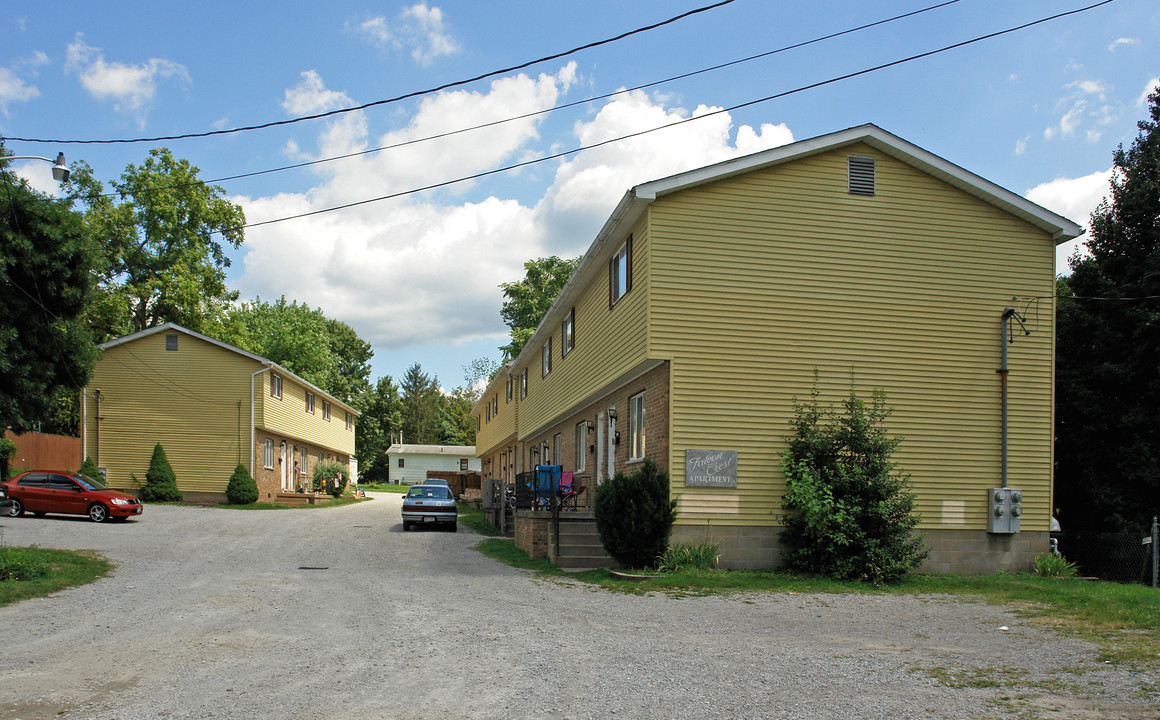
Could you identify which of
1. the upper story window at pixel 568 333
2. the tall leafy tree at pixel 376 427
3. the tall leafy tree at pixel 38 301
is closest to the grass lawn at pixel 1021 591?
the upper story window at pixel 568 333

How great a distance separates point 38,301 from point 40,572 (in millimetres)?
13342

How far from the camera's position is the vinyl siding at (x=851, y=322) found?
15.2 m

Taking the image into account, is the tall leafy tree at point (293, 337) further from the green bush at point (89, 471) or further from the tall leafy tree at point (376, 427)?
the green bush at point (89, 471)

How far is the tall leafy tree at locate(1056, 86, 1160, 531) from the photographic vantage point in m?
20.0

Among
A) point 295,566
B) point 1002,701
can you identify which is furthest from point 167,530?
point 1002,701

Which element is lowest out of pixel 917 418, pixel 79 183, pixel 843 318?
pixel 917 418

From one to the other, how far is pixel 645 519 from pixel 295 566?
667cm

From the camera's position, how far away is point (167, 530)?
77.2 feet

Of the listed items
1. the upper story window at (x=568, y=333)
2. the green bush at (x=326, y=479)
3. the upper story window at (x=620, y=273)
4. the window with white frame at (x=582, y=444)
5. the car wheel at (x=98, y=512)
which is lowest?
the green bush at (x=326, y=479)

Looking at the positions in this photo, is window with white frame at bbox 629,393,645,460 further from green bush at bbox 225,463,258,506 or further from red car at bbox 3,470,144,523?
green bush at bbox 225,463,258,506

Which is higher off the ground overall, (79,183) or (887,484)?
(79,183)

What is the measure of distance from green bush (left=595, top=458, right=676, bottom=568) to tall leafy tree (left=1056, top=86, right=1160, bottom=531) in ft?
39.3

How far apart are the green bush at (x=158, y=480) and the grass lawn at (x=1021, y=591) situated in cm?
2233

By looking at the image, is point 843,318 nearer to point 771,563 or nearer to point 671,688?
point 771,563
